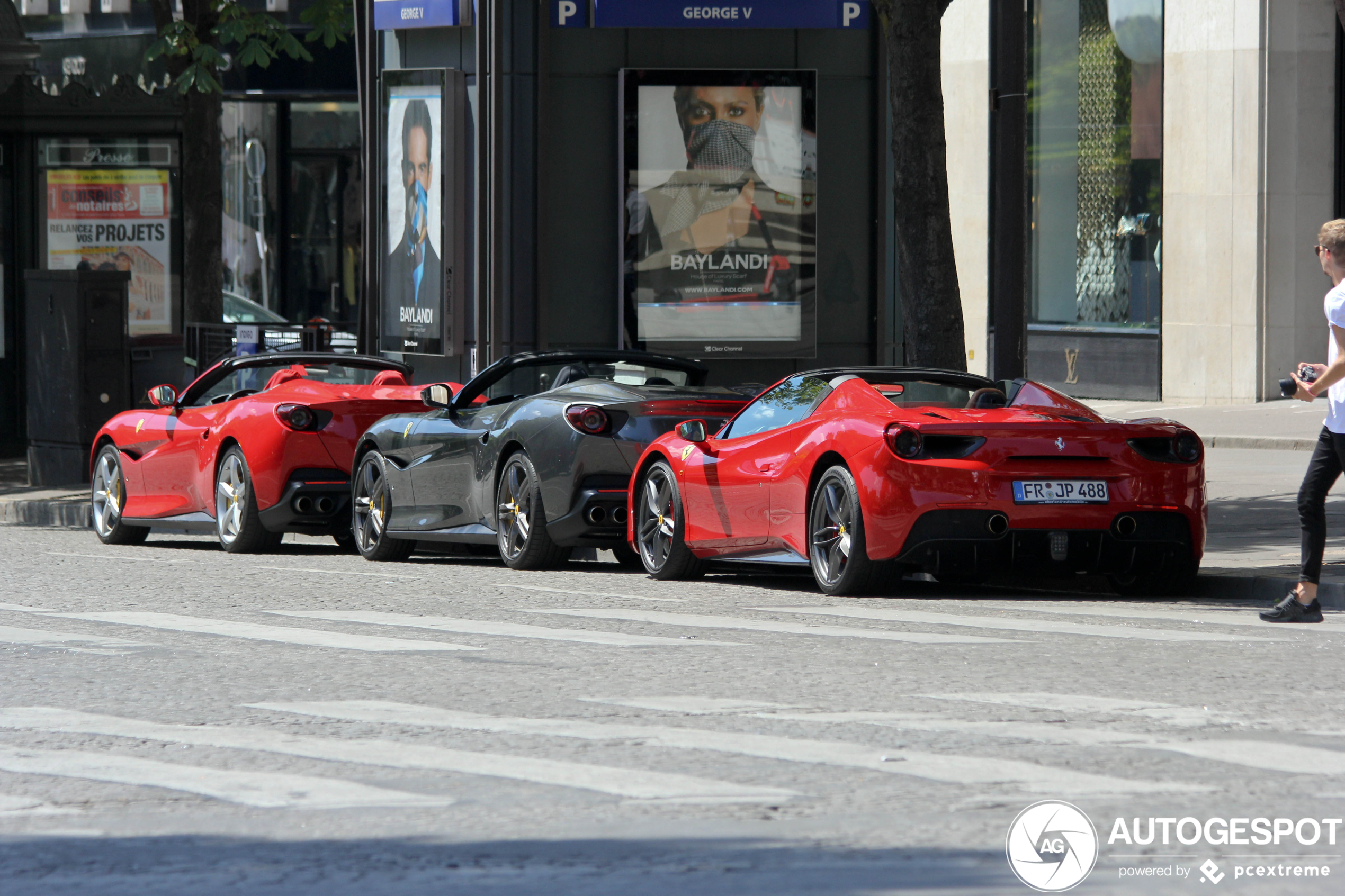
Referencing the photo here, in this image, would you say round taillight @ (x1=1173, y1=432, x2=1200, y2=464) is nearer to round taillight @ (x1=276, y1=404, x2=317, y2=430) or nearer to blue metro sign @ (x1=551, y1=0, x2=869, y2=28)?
round taillight @ (x1=276, y1=404, x2=317, y2=430)

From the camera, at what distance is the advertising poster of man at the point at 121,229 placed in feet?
75.5

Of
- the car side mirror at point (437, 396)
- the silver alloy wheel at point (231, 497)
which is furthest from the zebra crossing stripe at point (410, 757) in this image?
the silver alloy wheel at point (231, 497)

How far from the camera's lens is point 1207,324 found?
2586 cm

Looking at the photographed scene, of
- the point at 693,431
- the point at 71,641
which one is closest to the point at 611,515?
the point at 693,431

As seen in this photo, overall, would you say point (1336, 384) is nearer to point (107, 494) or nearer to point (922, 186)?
point (922, 186)

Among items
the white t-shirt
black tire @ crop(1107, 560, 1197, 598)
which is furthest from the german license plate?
the white t-shirt

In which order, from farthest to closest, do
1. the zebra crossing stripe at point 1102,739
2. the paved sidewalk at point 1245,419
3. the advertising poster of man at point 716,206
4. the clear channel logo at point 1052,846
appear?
the paved sidewalk at point 1245,419, the advertising poster of man at point 716,206, the zebra crossing stripe at point 1102,739, the clear channel logo at point 1052,846

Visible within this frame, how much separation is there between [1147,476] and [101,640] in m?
4.78

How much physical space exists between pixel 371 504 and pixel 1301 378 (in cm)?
666

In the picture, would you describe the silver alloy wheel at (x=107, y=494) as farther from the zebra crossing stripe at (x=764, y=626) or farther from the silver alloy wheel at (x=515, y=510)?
the zebra crossing stripe at (x=764, y=626)

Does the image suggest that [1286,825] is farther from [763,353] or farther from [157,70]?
[157,70]

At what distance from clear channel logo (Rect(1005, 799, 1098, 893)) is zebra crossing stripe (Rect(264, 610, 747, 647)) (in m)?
3.29

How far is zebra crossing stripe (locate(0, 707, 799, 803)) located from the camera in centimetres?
509

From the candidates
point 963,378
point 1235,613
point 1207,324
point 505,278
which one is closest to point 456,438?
point 963,378
